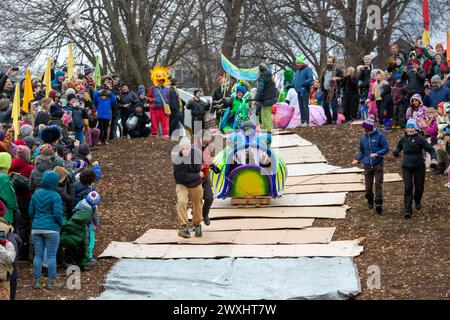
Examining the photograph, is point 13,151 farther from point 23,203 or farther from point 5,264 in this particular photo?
point 5,264

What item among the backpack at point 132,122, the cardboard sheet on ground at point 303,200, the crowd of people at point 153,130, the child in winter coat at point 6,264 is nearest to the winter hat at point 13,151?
the crowd of people at point 153,130

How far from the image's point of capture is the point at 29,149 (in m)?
14.0

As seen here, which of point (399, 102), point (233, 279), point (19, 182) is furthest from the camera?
point (399, 102)

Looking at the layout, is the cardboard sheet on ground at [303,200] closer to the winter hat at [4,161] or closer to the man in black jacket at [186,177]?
the man in black jacket at [186,177]

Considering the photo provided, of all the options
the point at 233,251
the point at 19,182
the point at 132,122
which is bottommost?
the point at 233,251

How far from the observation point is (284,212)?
1636cm

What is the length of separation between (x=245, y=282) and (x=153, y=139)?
38.2 feet

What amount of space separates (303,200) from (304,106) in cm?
735

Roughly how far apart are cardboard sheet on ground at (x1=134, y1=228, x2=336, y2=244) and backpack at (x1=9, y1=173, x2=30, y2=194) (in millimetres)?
2133

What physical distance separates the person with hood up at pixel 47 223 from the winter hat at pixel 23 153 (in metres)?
1.34

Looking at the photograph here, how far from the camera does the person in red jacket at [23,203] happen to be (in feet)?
43.9

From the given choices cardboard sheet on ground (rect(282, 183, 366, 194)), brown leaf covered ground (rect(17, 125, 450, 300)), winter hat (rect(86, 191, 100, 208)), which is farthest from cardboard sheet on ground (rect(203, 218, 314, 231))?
winter hat (rect(86, 191, 100, 208))

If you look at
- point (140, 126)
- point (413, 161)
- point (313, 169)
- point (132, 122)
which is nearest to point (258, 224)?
point (413, 161)

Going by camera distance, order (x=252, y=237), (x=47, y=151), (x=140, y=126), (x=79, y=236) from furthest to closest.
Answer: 1. (x=140, y=126)
2. (x=252, y=237)
3. (x=47, y=151)
4. (x=79, y=236)
